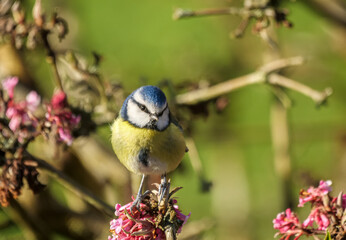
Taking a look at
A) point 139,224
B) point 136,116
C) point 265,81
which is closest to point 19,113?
point 136,116

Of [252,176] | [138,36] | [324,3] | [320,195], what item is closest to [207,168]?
[252,176]

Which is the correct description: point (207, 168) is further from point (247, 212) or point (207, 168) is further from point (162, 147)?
point (162, 147)

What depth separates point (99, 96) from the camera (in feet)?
4.74

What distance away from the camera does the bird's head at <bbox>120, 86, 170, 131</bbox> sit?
1237 millimetres

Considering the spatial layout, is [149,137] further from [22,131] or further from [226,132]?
[226,132]

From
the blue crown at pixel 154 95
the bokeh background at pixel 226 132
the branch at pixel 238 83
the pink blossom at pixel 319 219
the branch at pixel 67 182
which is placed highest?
the bokeh background at pixel 226 132

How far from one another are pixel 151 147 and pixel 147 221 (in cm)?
43

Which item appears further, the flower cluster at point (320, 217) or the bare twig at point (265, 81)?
the bare twig at point (265, 81)

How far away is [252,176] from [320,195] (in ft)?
6.39

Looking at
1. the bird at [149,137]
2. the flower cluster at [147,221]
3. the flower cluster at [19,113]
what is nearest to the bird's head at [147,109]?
the bird at [149,137]

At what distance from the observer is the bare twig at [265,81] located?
1274 millimetres

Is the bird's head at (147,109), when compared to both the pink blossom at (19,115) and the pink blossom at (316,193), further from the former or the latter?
the pink blossom at (316,193)

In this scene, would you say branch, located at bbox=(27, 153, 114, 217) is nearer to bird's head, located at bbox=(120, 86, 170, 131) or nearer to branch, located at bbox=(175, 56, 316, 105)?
bird's head, located at bbox=(120, 86, 170, 131)

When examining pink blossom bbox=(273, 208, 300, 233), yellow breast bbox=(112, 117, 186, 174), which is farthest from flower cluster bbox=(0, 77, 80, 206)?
pink blossom bbox=(273, 208, 300, 233)
